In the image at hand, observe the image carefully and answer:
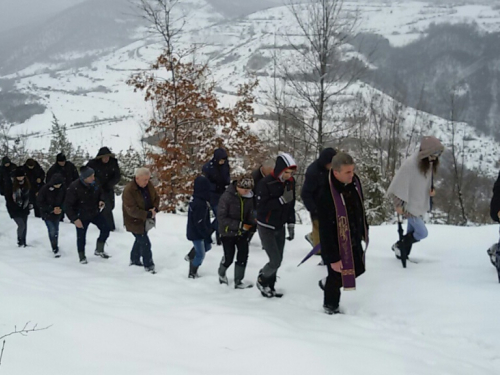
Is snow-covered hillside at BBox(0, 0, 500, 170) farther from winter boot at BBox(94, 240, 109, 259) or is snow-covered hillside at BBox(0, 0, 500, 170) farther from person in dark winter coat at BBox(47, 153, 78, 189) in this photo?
winter boot at BBox(94, 240, 109, 259)

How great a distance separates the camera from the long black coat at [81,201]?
687cm

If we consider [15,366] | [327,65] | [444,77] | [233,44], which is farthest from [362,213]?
[233,44]

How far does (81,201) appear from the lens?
273 inches

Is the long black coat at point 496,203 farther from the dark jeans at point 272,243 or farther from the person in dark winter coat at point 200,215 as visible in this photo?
the person in dark winter coat at point 200,215

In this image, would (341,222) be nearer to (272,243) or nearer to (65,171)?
(272,243)

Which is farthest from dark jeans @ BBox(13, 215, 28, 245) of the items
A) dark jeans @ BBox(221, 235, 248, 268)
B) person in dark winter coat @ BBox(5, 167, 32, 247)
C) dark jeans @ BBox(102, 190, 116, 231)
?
dark jeans @ BBox(221, 235, 248, 268)

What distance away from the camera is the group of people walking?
414cm

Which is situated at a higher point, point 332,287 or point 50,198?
point 50,198

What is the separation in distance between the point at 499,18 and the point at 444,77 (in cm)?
5717

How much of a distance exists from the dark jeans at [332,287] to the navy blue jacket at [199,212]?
7.33 ft

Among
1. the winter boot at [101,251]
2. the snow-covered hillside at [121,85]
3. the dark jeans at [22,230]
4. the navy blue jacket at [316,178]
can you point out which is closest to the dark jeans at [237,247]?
the navy blue jacket at [316,178]

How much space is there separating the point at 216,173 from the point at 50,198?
3352 mm

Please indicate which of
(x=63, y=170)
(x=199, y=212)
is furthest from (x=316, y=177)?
(x=63, y=170)

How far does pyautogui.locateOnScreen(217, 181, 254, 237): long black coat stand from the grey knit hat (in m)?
2.48
